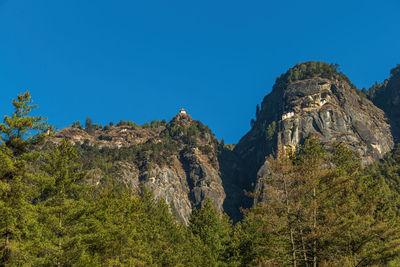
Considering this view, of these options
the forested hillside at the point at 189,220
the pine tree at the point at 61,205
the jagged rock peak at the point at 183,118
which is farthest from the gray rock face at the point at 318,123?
the pine tree at the point at 61,205

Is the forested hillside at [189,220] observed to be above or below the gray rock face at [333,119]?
below

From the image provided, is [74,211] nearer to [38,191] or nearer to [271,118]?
[38,191]

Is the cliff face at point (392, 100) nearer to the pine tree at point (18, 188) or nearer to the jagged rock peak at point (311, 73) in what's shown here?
the jagged rock peak at point (311, 73)

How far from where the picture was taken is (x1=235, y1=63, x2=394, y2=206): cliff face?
13662 centimetres

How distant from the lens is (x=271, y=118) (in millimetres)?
168375

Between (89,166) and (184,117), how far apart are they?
8657cm

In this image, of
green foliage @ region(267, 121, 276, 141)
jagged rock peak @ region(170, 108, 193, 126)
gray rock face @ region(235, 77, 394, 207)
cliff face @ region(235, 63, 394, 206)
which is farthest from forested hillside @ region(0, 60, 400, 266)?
jagged rock peak @ region(170, 108, 193, 126)

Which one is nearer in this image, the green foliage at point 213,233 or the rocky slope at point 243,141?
the green foliage at point 213,233

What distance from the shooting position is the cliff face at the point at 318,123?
448ft

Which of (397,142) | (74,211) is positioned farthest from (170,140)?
(74,211)

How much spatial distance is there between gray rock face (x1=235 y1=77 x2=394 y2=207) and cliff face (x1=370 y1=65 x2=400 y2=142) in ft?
16.8

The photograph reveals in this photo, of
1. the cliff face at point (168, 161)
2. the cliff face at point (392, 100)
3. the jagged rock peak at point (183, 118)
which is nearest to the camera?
the cliff face at point (168, 161)

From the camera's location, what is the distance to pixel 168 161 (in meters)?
144

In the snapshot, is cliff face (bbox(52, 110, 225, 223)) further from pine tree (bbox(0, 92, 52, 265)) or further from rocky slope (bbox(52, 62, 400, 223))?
pine tree (bbox(0, 92, 52, 265))
